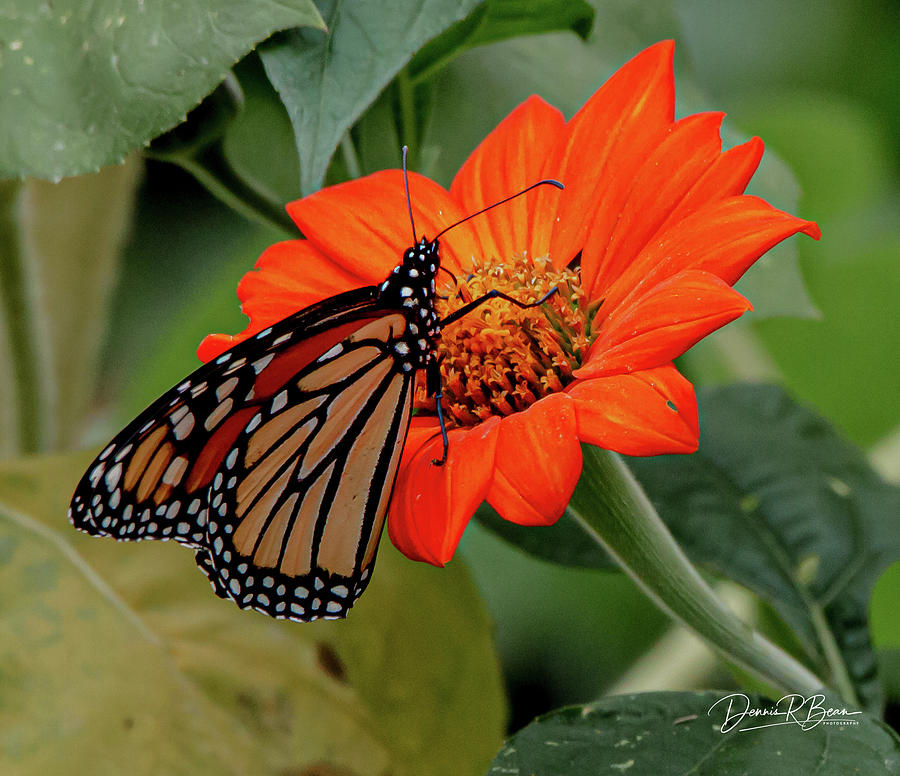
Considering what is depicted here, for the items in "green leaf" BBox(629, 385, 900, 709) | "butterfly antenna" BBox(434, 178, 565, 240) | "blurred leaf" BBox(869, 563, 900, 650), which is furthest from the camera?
"blurred leaf" BBox(869, 563, 900, 650)

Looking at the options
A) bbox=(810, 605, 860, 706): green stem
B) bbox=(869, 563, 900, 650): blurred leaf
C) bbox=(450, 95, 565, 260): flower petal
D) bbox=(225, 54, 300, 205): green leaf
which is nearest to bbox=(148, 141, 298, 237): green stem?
bbox=(225, 54, 300, 205): green leaf

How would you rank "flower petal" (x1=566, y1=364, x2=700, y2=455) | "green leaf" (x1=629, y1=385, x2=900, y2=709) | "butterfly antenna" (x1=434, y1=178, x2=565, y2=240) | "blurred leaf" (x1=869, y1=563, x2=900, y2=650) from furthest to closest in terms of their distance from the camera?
"blurred leaf" (x1=869, y1=563, x2=900, y2=650)
"green leaf" (x1=629, y1=385, x2=900, y2=709)
"butterfly antenna" (x1=434, y1=178, x2=565, y2=240)
"flower petal" (x1=566, y1=364, x2=700, y2=455)

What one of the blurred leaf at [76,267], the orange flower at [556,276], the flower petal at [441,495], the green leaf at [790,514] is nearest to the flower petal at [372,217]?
the orange flower at [556,276]

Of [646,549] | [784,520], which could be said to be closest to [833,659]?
[784,520]

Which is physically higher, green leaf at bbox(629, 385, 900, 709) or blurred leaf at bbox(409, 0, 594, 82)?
blurred leaf at bbox(409, 0, 594, 82)

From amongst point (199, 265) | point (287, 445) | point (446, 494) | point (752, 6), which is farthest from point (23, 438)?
point (752, 6)

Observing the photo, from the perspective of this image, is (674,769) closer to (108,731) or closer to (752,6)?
(108,731)

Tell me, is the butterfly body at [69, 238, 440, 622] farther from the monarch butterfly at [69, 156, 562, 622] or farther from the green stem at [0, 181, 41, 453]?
the green stem at [0, 181, 41, 453]
